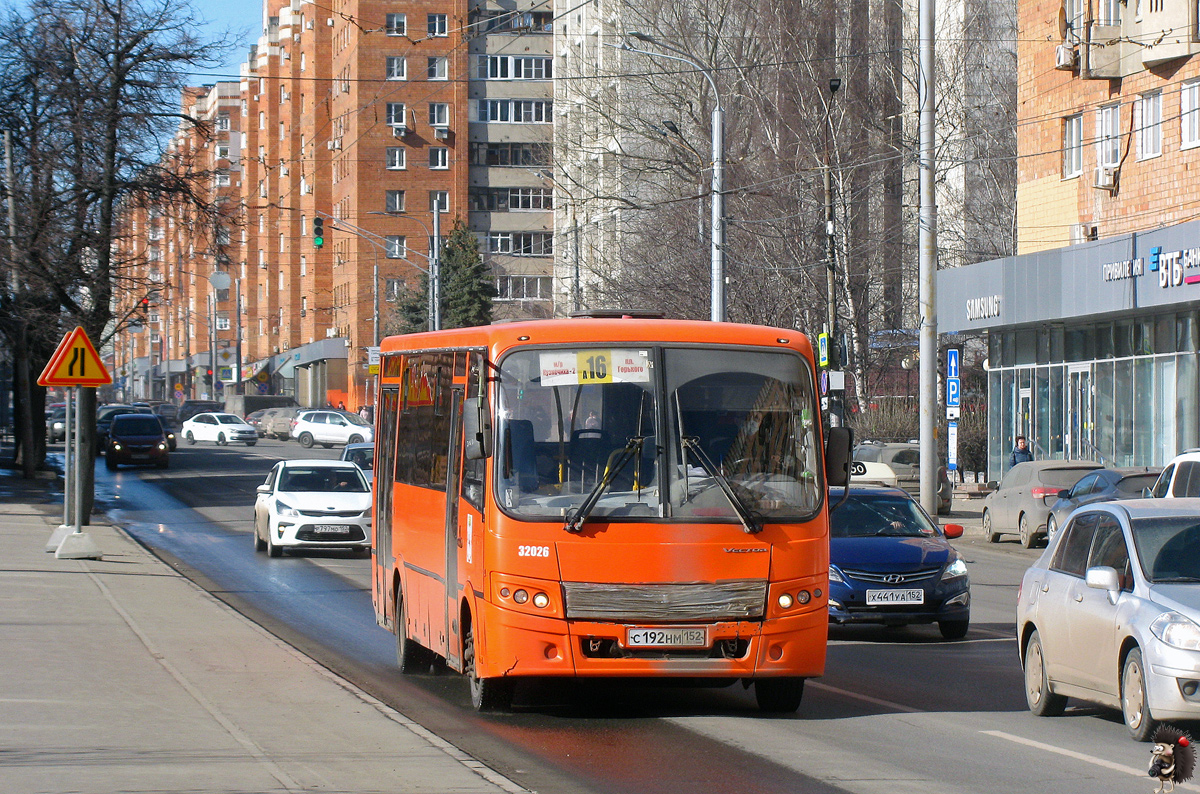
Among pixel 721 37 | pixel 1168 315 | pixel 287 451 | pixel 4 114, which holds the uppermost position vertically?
pixel 721 37

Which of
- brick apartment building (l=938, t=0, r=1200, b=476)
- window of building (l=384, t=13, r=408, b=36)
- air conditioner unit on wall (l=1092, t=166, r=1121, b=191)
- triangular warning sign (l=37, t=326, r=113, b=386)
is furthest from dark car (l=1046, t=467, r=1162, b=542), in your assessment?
window of building (l=384, t=13, r=408, b=36)

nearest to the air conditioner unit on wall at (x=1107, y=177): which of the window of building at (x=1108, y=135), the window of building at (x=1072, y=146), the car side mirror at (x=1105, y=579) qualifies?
the window of building at (x=1108, y=135)

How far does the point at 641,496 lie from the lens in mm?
9664

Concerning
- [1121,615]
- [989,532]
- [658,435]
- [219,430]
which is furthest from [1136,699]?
[219,430]

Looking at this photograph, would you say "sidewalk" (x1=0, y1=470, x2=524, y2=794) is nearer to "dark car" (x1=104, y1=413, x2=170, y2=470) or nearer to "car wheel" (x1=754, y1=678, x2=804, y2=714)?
"car wheel" (x1=754, y1=678, x2=804, y2=714)

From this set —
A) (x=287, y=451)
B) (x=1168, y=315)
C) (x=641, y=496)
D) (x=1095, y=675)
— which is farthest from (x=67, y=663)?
(x=287, y=451)

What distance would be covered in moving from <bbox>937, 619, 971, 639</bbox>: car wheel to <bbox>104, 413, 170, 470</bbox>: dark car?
3831cm

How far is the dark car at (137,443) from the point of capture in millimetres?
49219

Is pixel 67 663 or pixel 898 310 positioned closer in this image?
pixel 67 663

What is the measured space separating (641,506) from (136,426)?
42697 millimetres

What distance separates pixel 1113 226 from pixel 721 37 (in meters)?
17.5

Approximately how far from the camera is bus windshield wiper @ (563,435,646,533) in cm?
952

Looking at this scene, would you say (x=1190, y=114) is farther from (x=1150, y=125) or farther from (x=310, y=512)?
(x=310, y=512)

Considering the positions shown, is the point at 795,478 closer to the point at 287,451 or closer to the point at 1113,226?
the point at 1113,226
